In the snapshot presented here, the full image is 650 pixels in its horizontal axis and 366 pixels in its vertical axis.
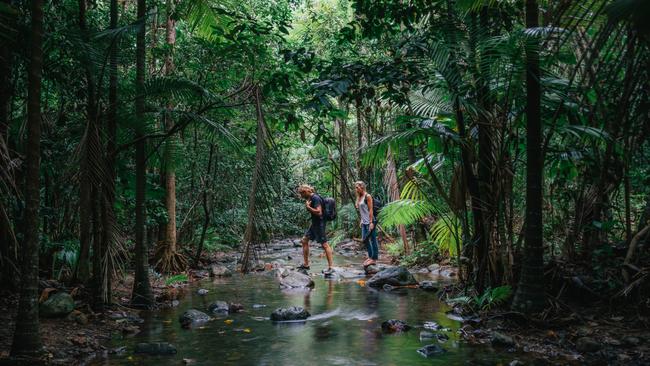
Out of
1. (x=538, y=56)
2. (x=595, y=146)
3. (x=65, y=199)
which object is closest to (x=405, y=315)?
(x=595, y=146)

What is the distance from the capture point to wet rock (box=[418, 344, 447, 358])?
526cm

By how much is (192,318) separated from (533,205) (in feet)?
14.4

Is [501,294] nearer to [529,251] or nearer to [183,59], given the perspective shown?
[529,251]

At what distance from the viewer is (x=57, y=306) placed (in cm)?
625

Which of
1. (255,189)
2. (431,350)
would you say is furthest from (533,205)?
(255,189)

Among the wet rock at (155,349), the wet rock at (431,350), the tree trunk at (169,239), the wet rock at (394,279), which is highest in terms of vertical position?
the tree trunk at (169,239)

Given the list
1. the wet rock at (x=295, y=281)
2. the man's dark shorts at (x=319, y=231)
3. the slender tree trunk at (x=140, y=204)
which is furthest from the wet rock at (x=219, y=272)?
the slender tree trunk at (x=140, y=204)

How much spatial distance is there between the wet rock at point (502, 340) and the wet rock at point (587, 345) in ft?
2.01

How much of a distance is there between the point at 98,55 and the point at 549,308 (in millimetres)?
5835

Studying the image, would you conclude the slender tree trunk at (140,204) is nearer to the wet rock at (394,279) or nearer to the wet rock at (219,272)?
the wet rock at (219,272)

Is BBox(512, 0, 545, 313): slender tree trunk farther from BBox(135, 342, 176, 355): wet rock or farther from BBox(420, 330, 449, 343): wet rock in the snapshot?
BBox(135, 342, 176, 355): wet rock

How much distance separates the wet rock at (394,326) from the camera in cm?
630

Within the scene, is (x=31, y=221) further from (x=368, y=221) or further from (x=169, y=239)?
(x=368, y=221)

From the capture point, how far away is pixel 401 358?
5.18 m
